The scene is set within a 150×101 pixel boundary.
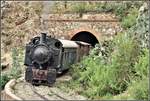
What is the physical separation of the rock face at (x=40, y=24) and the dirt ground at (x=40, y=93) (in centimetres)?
988

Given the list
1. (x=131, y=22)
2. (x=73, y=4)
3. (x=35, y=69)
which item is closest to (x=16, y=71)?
(x=35, y=69)

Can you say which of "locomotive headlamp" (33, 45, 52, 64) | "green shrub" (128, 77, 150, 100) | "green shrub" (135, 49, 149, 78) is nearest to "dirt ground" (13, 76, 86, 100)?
"locomotive headlamp" (33, 45, 52, 64)

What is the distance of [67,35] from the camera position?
26.5 metres

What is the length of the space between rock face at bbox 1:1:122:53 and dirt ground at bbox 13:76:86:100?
9.88 meters

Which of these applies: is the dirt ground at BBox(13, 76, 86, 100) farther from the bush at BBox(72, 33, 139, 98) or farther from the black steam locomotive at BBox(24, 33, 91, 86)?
the bush at BBox(72, 33, 139, 98)

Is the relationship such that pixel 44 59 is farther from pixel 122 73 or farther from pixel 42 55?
pixel 122 73

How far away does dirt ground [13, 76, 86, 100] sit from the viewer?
1409cm

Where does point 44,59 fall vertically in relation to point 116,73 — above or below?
above

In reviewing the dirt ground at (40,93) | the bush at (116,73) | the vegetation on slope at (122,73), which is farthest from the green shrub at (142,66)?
the dirt ground at (40,93)

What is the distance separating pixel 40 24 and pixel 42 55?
1019 centimetres

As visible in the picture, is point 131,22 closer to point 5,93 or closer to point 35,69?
point 35,69

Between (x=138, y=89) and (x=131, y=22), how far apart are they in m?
11.3

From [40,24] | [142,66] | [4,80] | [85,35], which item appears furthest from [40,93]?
[85,35]

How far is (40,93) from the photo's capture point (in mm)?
14859
